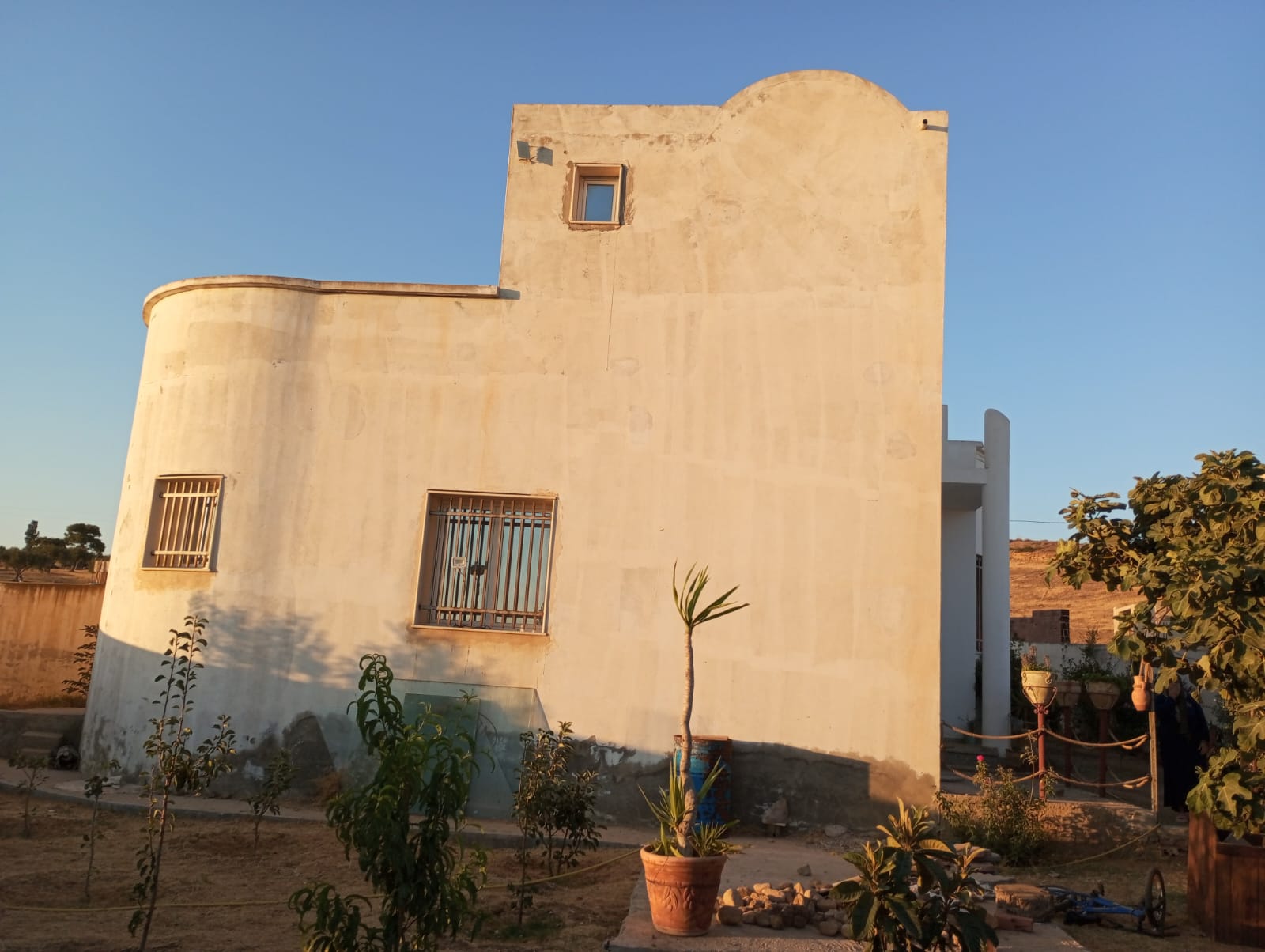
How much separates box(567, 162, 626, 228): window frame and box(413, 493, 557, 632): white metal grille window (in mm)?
3506

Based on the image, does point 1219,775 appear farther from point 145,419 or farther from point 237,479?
point 145,419

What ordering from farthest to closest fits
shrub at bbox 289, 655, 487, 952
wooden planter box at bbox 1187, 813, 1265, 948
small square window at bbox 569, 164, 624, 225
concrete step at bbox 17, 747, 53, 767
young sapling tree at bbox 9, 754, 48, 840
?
concrete step at bbox 17, 747, 53, 767 < small square window at bbox 569, 164, 624, 225 < young sapling tree at bbox 9, 754, 48, 840 < wooden planter box at bbox 1187, 813, 1265, 948 < shrub at bbox 289, 655, 487, 952

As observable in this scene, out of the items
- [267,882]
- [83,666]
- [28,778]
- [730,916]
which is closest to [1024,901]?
[730,916]

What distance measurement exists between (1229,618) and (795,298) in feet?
19.7

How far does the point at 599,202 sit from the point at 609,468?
342cm

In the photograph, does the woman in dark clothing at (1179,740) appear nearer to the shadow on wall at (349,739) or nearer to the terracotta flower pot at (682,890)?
the shadow on wall at (349,739)

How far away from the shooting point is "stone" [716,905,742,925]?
7.07 meters

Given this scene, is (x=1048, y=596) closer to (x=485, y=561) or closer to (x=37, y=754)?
(x=485, y=561)

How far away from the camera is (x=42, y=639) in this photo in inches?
665

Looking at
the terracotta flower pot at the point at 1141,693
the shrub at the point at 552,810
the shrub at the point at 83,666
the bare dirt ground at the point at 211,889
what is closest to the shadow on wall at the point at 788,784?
the bare dirt ground at the point at 211,889

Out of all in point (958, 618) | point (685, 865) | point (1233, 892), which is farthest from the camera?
point (958, 618)

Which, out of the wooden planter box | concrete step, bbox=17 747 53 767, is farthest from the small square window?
concrete step, bbox=17 747 53 767

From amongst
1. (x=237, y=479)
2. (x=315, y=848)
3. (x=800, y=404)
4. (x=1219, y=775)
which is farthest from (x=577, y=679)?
(x=1219, y=775)

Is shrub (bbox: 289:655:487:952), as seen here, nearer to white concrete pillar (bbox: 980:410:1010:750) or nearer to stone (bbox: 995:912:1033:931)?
stone (bbox: 995:912:1033:931)
